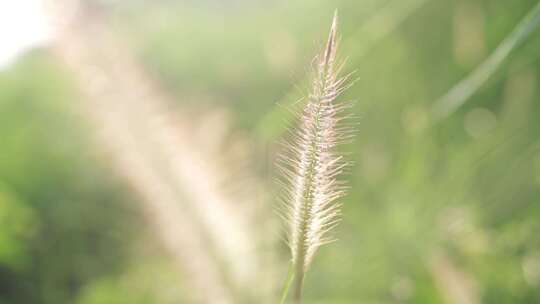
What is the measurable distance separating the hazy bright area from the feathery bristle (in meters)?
0.26

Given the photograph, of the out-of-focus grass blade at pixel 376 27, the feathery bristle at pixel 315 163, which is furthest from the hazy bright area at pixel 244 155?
the feathery bristle at pixel 315 163

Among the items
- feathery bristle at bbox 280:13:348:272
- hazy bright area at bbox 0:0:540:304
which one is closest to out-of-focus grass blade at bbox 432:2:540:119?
hazy bright area at bbox 0:0:540:304

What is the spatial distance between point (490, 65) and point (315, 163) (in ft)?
0.68

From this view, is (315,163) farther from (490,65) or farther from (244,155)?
(244,155)

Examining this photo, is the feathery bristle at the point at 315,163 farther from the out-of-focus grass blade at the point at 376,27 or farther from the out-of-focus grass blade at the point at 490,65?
the out-of-focus grass blade at the point at 376,27

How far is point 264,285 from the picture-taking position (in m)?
0.53

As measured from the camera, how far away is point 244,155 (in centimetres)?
58

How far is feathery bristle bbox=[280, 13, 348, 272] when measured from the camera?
19 centimetres

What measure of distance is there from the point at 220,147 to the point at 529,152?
29cm

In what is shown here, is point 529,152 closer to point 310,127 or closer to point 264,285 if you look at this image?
point 264,285

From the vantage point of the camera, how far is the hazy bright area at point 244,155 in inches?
21.1

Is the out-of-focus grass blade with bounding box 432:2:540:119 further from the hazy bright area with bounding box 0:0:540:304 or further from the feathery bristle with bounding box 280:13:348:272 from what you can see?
the feathery bristle with bounding box 280:13:348:272

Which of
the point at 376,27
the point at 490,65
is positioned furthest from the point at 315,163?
the point at 376,27

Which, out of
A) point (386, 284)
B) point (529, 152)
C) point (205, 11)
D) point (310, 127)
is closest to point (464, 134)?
point (529, 152)
